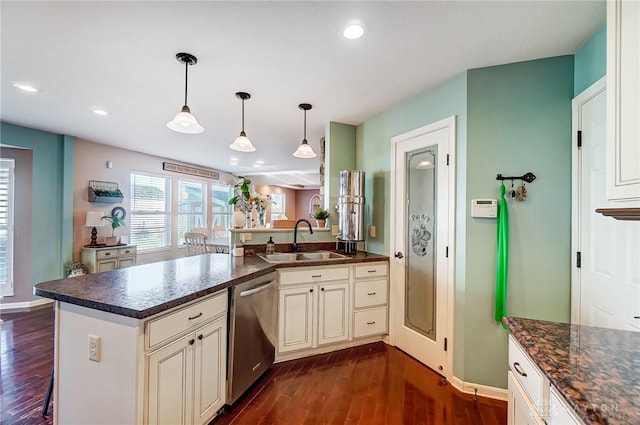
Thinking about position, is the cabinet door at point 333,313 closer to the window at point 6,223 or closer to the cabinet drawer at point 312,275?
the cabinet drawer at point 312,275

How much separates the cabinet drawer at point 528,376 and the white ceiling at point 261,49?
5.69ft

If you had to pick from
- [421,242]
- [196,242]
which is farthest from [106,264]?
[421,242]

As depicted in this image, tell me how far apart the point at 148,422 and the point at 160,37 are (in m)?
2.21

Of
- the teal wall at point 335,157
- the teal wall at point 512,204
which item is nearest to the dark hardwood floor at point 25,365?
the teal wall at point 335,157

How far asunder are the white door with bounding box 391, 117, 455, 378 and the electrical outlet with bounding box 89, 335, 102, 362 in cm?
234

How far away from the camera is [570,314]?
1.94 meters

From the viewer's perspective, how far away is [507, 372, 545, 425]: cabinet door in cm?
97

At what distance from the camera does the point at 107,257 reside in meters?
4.44

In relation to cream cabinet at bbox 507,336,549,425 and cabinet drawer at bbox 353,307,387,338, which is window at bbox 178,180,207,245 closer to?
cabinet drawer at bbox 353,307,387,338

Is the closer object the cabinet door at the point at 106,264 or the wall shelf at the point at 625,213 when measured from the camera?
the wall shelf at the point at 625,213

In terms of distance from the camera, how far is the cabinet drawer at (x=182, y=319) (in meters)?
1.33

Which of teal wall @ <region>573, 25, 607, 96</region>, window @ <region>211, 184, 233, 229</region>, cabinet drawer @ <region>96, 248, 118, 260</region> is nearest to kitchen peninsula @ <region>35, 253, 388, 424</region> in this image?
teal wall @ <region>573, 25, 607, 96</region>

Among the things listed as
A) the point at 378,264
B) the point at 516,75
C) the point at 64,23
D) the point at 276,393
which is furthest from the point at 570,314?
the point at 64,23

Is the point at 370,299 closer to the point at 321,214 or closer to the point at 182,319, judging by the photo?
the point at 321,214
